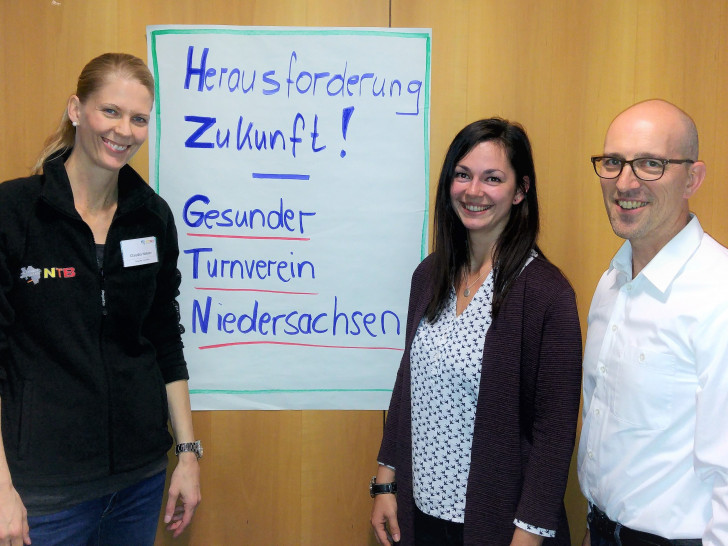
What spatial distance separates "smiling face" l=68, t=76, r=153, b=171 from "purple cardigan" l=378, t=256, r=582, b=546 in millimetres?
906

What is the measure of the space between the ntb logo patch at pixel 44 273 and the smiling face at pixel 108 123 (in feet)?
0.81

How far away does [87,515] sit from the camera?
136 centimetres

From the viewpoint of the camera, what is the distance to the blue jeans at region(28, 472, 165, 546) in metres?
1.31

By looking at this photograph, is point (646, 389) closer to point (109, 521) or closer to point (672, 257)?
Result: point (672, 257)

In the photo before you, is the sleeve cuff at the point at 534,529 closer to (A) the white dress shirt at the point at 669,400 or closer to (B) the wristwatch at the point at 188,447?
(A) the white dress shirt at the point at 669,400

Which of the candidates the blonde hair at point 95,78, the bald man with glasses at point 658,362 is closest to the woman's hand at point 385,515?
the bald man with glasses at point 658,362

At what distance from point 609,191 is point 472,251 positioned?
35 centimetres

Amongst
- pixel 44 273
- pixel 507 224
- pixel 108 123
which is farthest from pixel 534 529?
pixel 108 123

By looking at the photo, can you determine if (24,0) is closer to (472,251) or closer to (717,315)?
(472,251)

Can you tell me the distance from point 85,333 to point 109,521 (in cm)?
46

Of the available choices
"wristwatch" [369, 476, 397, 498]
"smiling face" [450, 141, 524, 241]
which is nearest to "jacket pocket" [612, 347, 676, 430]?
"smiling face" [450, 141, 524, 241]

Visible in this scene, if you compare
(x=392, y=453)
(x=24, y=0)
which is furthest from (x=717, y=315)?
(x=24, y=0)

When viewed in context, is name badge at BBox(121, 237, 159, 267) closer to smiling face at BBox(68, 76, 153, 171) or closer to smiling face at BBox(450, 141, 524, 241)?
smiling face at BBox(68, 76, 153, 171)

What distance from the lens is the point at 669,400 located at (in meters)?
1.12
